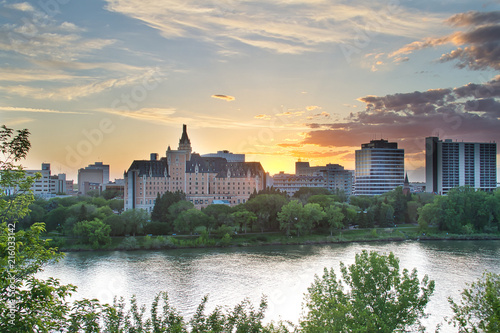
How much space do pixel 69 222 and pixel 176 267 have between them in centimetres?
1907

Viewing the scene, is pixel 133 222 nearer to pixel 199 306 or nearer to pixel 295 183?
pixel 199 306

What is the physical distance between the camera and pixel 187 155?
7981cm

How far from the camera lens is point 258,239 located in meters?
48.8

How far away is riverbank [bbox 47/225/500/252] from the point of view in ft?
146

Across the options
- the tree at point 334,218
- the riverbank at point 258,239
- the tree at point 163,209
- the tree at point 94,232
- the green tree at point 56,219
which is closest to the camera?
the riverbank at point 258,239

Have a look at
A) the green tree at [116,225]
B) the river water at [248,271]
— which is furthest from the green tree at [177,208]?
the river water at [248,271]

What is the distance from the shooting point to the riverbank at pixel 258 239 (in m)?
44.4

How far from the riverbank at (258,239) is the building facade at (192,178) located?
1078 inches

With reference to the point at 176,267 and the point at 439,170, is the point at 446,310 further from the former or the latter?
the point at 439,170

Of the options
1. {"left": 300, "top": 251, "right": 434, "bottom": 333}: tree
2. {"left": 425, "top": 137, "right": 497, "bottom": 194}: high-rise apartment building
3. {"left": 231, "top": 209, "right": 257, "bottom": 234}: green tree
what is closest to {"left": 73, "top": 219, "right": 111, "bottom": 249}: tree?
{"left": 231, "top": 209, "right": 257, "bottom": 234}: green tree

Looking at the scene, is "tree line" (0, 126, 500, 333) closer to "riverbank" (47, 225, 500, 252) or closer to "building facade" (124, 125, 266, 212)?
"riverbank" (47, 225, 500, 252)

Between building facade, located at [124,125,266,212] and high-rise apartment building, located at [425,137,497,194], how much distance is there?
1826 inches

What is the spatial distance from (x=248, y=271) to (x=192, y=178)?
4690 centimetres

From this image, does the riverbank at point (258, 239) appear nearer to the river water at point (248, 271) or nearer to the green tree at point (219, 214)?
the river water at point (248, 271)
